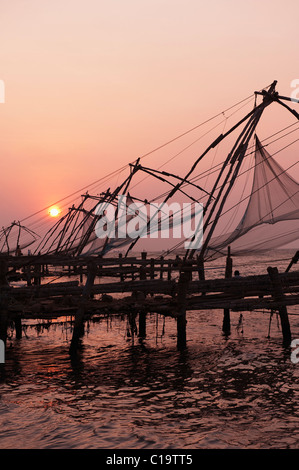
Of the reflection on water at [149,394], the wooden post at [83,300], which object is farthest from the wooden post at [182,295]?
the wooden post at [83,300]

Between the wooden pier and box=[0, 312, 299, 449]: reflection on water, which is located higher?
the wooden pier

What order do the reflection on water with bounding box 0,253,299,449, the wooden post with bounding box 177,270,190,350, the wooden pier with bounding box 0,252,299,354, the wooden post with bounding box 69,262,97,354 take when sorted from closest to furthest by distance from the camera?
the reflection on water with bounding box 0,253,299,449
the wooden post with bounding box 69,262,97,354
the wooden pier with bounding box 0,252,299,354
the wooden post with bounding box 177,270,190,350

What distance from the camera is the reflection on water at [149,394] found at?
708cm

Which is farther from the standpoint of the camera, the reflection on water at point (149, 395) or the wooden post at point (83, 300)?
the wooden post at point (83, 300)

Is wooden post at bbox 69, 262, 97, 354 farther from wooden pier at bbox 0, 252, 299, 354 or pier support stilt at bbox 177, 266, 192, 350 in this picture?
pier support stilt at bbox 177, 266, 192, 350

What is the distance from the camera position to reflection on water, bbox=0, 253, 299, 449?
23.2ft

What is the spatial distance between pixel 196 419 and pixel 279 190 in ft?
23.6

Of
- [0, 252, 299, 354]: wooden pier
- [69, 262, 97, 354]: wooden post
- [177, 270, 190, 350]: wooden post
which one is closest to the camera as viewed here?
[69, 262, 97, 354]: wooden post

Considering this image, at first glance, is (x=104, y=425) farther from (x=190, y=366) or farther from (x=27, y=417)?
(x=190, y=366)

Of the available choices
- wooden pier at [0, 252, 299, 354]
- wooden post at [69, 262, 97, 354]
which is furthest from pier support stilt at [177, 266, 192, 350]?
wooden post at [69, 262, 97, 354]

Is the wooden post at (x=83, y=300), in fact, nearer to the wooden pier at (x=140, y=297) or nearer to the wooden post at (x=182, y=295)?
the wooden pier at (x=140, y=297)

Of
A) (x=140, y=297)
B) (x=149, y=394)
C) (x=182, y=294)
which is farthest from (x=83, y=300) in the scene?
(x=149, y=394)

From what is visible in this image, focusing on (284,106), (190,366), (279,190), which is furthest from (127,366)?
(284,106)

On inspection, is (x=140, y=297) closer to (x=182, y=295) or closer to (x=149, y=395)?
(x=182, y=295)
